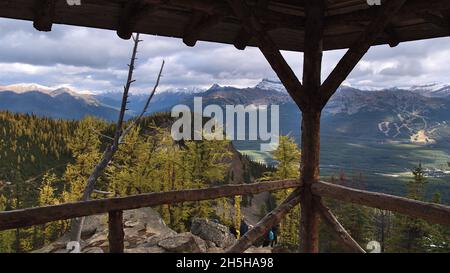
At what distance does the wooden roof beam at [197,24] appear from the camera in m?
4.75

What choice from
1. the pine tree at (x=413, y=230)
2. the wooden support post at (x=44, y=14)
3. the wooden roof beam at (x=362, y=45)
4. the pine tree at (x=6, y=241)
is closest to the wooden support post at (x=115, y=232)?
the wooden support post at (x=44, y=14)

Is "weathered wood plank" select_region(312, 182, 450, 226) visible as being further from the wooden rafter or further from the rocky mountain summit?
the rocky mountain summit

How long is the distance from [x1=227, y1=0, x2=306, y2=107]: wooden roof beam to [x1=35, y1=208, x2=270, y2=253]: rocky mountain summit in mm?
8430

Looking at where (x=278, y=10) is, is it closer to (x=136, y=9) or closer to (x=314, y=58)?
(x=314, y=58)

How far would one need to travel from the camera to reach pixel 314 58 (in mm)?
4902

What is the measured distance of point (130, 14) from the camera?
437 centimetres

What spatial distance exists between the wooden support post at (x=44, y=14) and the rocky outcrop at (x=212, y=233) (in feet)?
51.7

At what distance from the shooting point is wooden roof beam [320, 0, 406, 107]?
4.06 meters

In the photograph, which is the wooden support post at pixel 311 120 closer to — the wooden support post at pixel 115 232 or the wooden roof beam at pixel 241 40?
the wooden roof beam at pixel 241 40

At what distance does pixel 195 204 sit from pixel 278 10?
23.5 metres

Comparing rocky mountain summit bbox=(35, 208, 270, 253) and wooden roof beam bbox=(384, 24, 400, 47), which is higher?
wooden roof beam bbox=(384, 24, 400, 47)

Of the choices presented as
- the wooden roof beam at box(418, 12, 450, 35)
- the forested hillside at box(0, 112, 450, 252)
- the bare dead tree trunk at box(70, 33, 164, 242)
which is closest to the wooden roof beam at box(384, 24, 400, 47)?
the wooden roof beam at box(418, 12, 450, 35)
